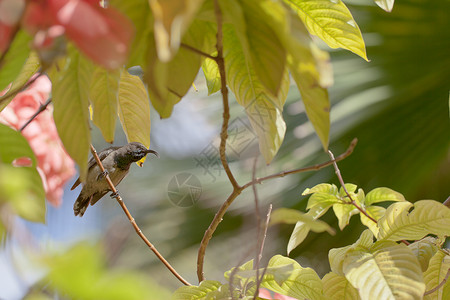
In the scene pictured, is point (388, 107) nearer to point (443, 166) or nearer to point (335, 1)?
point (443, 166)

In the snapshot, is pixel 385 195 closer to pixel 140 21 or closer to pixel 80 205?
pixel 140 21

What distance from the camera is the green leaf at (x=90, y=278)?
8 cm

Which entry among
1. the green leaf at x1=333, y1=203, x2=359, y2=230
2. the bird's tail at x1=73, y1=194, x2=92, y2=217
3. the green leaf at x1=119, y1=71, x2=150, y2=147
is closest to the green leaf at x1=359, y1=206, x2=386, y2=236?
the green leaf at x1=333, y1=203, x2=359, y2=230

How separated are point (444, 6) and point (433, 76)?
0.22 m

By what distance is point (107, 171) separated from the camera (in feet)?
3.23

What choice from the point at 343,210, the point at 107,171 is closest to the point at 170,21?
the point at 343,210

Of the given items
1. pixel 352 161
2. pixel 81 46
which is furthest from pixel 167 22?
pixel 352 161

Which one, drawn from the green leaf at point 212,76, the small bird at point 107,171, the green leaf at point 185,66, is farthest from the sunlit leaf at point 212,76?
the small bird at point 107,171

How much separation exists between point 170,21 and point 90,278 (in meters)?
0.10

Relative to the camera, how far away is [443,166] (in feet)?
4.91

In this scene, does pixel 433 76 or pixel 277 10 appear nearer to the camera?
pixel 277 10

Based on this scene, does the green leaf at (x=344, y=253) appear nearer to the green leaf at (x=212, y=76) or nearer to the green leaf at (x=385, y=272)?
the green leaf at (x=385, y=272)

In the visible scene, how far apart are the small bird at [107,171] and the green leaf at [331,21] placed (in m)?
0.65

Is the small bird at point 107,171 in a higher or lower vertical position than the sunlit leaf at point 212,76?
lower
